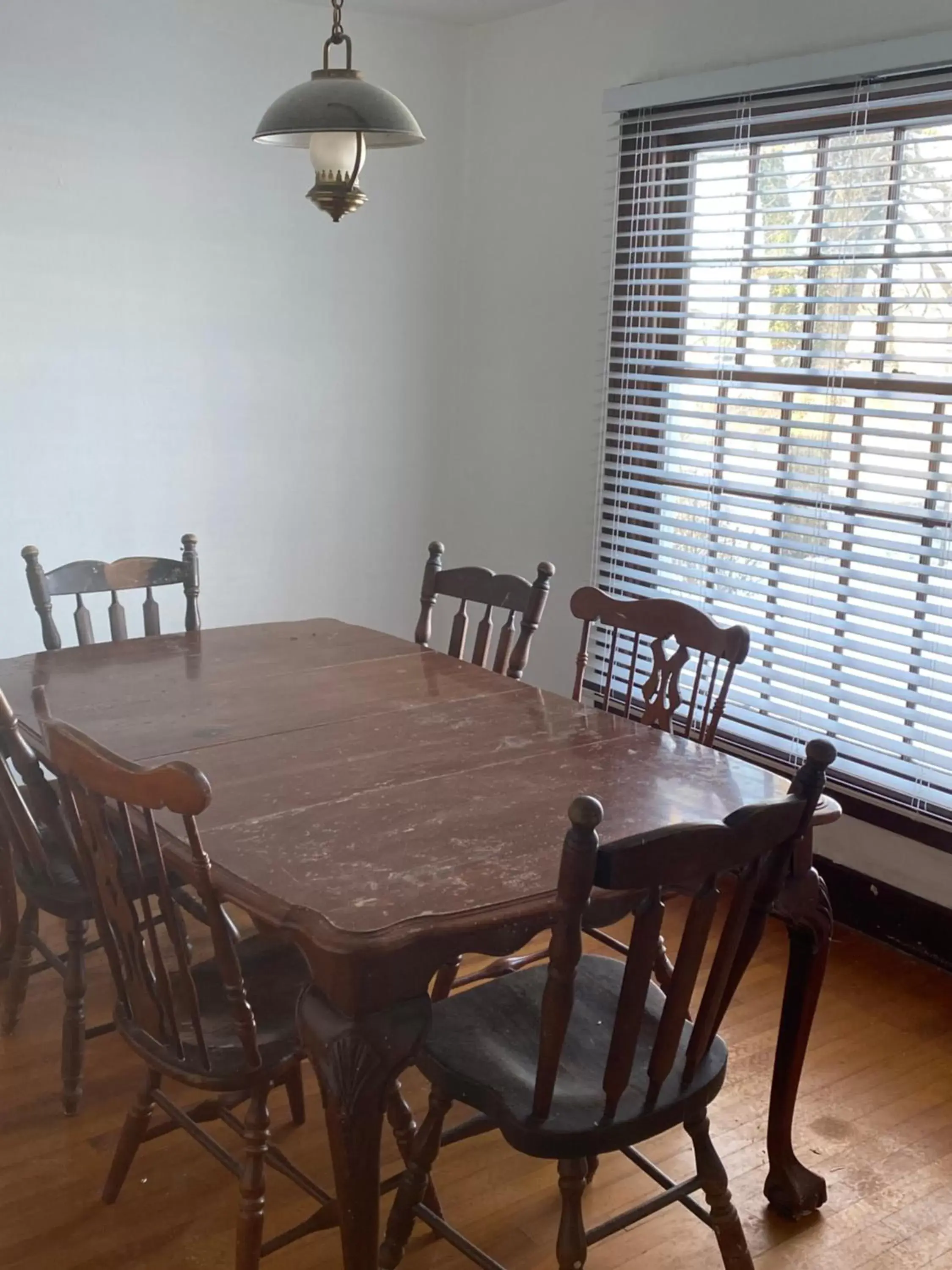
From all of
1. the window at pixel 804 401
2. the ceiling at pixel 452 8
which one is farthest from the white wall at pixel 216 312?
the window at pixel 804 401

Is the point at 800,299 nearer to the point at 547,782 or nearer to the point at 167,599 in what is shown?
the point at 547,782

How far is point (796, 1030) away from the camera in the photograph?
81.3 inches

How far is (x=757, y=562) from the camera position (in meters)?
3.35

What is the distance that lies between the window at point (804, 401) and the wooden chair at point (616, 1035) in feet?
4.54

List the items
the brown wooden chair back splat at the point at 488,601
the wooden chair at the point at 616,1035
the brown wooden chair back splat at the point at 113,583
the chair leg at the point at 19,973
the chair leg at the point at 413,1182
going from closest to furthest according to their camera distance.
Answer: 1. the wooden chair at the point at 616,1035
2. the chair leg at the point at 413,1182
3. the chair leg at the point at 19,973
4. the brown wooden chair back splat at the point at 488,601
5. the brown wooden chair back splat at the point at 113,583

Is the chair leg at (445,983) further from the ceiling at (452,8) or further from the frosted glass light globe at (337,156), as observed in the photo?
the ceiling at (452,8)

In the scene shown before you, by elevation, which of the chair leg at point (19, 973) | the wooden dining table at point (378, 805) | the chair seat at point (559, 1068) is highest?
the wooden dining table at point (378, 805)

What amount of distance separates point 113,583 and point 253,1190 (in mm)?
1714

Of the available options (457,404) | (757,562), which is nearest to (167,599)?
(457,404)

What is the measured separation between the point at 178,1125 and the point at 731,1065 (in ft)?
3.91

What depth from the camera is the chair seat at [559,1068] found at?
161 centimetres

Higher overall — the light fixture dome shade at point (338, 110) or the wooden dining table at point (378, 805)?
the light fixture dome shade at point (338, 110)

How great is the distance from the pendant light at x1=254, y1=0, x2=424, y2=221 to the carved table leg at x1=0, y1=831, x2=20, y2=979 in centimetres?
137

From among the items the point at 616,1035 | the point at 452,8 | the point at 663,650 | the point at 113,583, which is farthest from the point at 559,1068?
the point at 452,8
